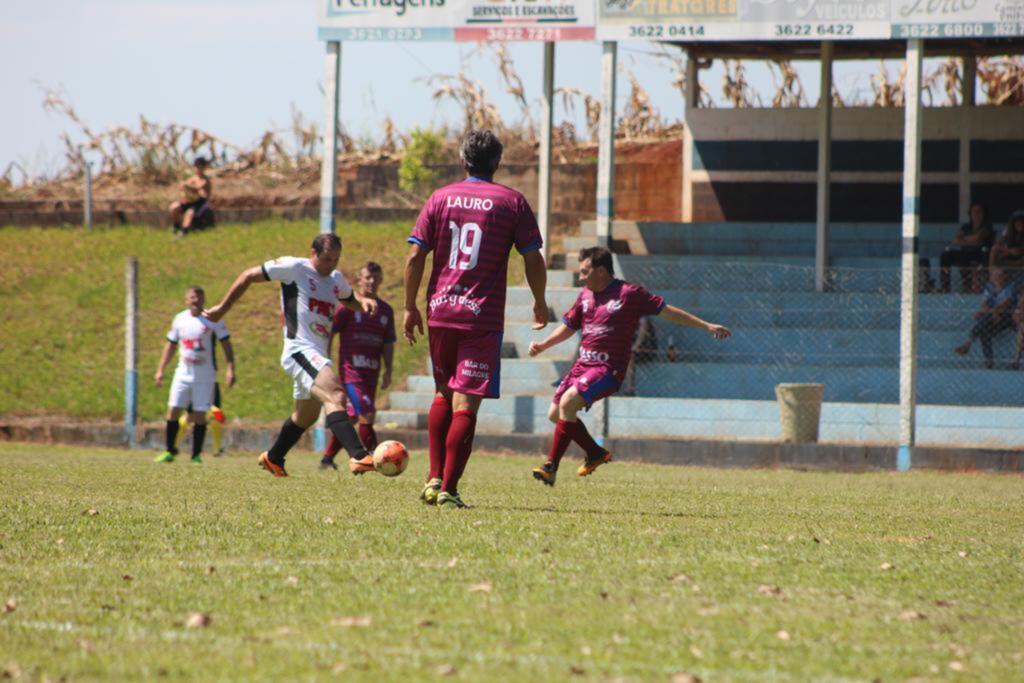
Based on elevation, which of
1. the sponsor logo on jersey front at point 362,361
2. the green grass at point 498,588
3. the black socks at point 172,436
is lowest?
the black socks at point 172,436

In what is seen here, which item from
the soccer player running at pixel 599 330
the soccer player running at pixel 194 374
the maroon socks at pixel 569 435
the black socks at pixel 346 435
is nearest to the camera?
the black socks at pixel 346 435

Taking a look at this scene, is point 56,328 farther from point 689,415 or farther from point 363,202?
point 689,415

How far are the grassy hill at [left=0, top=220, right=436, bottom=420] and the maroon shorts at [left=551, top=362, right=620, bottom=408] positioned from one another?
34.2 ft

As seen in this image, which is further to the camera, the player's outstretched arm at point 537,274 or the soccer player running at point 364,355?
the soccer player running at point 364,355

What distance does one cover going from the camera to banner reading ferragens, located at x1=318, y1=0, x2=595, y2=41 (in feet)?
68.3

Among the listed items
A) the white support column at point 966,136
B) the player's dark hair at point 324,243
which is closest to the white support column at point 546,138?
the white support column at point 966,136

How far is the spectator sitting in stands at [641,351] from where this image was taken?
70.8 ft

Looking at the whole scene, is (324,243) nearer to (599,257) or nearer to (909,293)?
(599,257)

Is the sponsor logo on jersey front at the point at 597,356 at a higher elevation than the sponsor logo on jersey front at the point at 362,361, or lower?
higher

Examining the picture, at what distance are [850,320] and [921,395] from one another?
1.56 metres

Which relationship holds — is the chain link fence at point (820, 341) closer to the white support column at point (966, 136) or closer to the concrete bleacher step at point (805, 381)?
the concrete bleacher step at point (805, 381)

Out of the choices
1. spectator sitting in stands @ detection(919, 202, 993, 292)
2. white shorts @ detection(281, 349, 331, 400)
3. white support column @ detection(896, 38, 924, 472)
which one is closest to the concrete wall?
spectator sitting in stands @ detection(919, 202, 993, 292)

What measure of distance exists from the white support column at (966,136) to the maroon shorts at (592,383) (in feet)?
46.5

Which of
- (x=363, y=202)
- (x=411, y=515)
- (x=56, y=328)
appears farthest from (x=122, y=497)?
(x=363, y=202)
